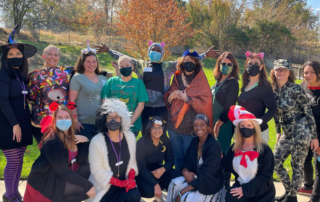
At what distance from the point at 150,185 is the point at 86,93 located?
1.58 m

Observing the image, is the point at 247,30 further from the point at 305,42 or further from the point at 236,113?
the point at 236,113

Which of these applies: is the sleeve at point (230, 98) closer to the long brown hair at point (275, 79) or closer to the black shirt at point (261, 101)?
the black shirt at point (261, 101)

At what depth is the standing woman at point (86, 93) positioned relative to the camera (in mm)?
3635

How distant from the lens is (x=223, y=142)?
3.83m

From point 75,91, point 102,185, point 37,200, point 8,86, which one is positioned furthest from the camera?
point 75,91

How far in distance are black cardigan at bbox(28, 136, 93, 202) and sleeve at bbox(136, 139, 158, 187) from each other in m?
0.83

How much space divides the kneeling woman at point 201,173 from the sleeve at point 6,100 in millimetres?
2276

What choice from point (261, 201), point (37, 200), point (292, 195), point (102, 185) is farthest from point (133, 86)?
point (292, 195)

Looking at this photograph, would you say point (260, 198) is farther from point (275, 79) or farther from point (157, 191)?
point (275, 79)

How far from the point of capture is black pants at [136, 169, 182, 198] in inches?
132

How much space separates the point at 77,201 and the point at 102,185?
1.09ft

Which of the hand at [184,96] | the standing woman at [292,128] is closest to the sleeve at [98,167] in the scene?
the hand at [184,96]

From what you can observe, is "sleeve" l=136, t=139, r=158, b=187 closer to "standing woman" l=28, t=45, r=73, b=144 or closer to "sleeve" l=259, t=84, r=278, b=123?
"standing woman" l=28, t=45, r=73, b=144

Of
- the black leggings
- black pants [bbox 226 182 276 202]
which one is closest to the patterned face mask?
the black leggings
